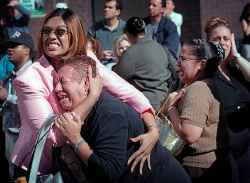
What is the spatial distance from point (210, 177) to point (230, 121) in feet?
1.33

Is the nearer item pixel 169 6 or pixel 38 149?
pixel 38 149

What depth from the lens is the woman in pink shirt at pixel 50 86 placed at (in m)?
3.46

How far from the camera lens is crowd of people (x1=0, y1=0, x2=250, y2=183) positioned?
324 cm

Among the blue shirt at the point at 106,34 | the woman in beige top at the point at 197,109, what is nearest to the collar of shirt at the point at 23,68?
the blue shirt at the point at 106,34

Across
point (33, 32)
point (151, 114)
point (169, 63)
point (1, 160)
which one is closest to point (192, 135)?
point (151, 114)

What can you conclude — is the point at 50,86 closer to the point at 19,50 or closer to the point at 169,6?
the point at 19,50

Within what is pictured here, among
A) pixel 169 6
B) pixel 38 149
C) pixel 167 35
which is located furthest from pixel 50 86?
pixel 169 6

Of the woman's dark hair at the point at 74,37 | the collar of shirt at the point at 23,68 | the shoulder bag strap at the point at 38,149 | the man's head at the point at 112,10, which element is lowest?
the collar of shirt at the point at 23,68

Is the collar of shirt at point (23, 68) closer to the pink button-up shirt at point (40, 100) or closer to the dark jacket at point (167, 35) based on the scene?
the dark jacket at point (167, 35)

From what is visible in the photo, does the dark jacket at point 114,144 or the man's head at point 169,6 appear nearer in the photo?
the dark jacket at point 114,144

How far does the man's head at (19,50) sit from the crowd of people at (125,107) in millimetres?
10

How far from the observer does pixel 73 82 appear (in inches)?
128

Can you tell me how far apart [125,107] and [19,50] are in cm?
326

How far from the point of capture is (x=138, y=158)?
10.8 feet
